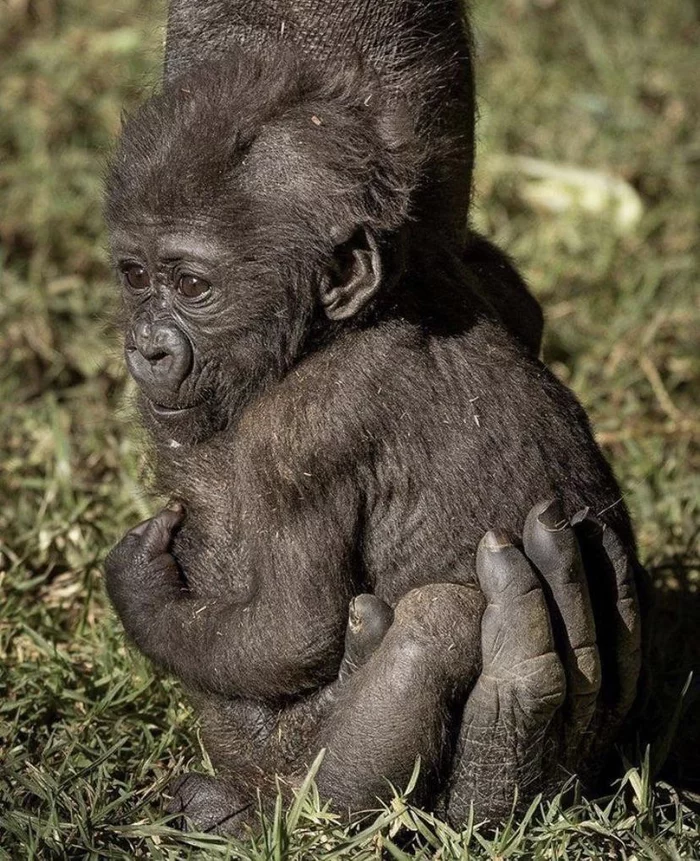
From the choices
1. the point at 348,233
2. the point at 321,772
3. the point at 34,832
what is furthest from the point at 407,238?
the point at 34,832

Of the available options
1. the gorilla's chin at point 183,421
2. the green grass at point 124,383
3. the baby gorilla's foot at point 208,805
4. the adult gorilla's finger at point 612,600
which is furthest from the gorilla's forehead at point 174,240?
the baby gorilla's foot at point 208,805

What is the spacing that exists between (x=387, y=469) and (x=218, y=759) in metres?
1.05

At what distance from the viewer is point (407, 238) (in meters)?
4.18

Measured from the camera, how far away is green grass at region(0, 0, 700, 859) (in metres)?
4.07

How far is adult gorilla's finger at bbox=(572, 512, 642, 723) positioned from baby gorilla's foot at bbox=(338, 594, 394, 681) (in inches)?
24.1

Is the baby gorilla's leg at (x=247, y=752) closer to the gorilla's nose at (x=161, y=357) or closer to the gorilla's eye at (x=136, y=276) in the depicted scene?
the gorilla's nose at (x=161, y=357)

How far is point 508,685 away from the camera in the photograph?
396 centimetres

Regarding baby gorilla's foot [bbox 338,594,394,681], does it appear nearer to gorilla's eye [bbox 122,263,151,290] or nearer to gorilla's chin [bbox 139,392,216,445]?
gorilla's chin [bbox 139,392,216,445]

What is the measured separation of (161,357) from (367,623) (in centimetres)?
96

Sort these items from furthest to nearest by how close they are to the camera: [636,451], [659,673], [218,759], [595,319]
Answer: [595,319] < [636,451] < [659,673] < [218,759]

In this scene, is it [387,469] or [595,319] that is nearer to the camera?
[387,469]

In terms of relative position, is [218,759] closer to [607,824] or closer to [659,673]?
[607,824]

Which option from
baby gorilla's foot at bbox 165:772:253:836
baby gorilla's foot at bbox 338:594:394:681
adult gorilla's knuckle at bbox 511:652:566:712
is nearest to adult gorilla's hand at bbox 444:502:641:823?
adult gorilla's knuckle at bbox 511:652:566:712

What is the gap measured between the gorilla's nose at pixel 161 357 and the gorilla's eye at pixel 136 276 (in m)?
0.13
